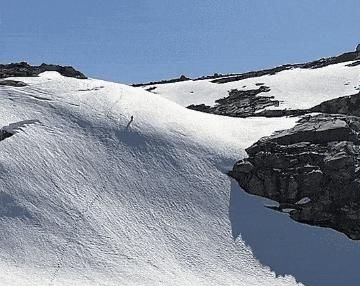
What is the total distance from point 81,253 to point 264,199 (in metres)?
8.28

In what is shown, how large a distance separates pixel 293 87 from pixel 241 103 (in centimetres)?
537

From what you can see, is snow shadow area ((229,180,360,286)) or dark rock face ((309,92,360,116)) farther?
dark rock face ((309,92,360,116))

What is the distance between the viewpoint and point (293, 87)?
41.4 m

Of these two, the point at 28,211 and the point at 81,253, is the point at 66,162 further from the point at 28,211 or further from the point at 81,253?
the point at 81,253

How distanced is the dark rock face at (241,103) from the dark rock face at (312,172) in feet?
30.1

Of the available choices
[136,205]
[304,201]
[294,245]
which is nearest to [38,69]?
[136,205]

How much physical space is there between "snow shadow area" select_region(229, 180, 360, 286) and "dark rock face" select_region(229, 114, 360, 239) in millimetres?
513

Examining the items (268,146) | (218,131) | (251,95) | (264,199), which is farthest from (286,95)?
(264,199)

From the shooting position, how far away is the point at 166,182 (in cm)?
2358

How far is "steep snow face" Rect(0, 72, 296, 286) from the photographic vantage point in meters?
18.2

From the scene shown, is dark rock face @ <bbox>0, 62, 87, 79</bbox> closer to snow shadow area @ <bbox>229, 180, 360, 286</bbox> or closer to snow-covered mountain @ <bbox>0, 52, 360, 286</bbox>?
snow-covered mountain @ <bbox>0, 52, 360, 286</bbox>

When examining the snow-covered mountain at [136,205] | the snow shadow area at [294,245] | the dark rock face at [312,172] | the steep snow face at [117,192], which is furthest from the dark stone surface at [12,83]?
A: the snow shadow area at [294,245]

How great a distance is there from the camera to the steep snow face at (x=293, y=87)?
37.1 meters

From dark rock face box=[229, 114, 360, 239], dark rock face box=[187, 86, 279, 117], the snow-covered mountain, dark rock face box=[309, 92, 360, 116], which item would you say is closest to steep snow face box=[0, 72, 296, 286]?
the snow-covered mountain
